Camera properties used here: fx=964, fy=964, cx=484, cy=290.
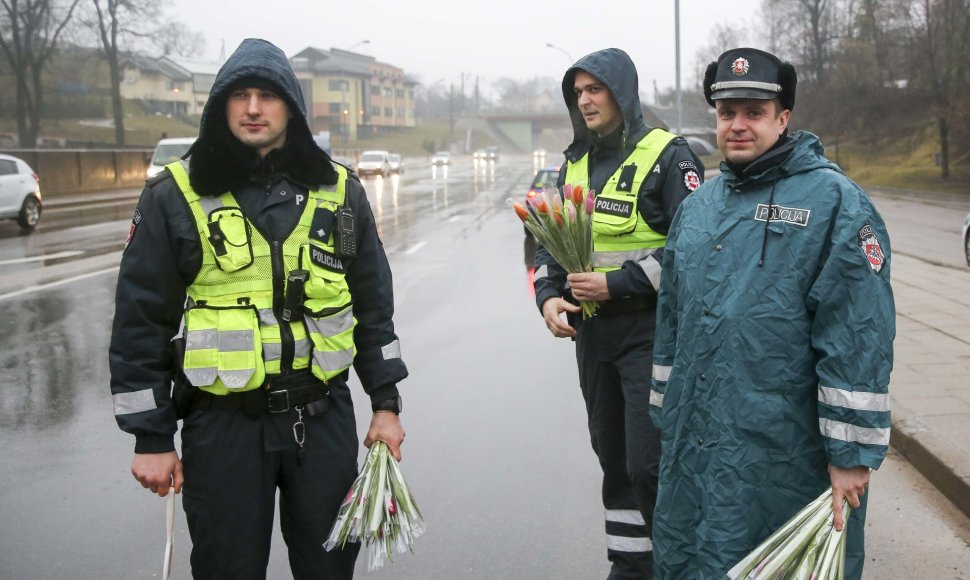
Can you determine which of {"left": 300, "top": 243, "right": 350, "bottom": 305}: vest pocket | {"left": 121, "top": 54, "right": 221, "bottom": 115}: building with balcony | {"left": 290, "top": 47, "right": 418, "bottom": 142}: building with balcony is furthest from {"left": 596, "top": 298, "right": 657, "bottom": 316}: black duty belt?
Answer: {"left": 290, "top": 47, "right": 418, "bottom": 142}: building with balcony

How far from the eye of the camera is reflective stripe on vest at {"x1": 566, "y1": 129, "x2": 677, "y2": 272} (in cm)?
383

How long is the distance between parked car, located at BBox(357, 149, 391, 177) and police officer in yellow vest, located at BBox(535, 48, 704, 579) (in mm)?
55421

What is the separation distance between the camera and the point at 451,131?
143250 millimetres

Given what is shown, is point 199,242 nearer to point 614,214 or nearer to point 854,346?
point 614,214

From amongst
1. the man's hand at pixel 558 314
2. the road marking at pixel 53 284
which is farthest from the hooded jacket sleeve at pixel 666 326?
the road marking at pixel 53 284

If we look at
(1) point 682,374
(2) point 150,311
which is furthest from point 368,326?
(1) point 682,374

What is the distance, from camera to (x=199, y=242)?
290cm

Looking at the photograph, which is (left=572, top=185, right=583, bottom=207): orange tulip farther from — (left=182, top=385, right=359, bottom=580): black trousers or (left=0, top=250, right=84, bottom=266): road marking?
(left=0, top=250, right=84, bottom=266): road marking

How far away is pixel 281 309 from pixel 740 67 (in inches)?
61.1

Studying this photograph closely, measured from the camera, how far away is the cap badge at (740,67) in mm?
2824

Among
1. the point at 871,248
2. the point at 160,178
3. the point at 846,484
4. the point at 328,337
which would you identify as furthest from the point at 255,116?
the point at 846,484

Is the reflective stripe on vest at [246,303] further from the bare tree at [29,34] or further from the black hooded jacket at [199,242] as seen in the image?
the bare tree at [29,34]

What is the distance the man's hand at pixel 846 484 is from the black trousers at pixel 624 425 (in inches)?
41.6

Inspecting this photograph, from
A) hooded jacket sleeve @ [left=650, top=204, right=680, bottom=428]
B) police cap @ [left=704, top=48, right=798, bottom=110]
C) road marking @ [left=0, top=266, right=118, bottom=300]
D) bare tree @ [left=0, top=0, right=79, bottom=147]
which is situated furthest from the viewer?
bare tree @ [left=0, top=0, right=79, bottom=147]
